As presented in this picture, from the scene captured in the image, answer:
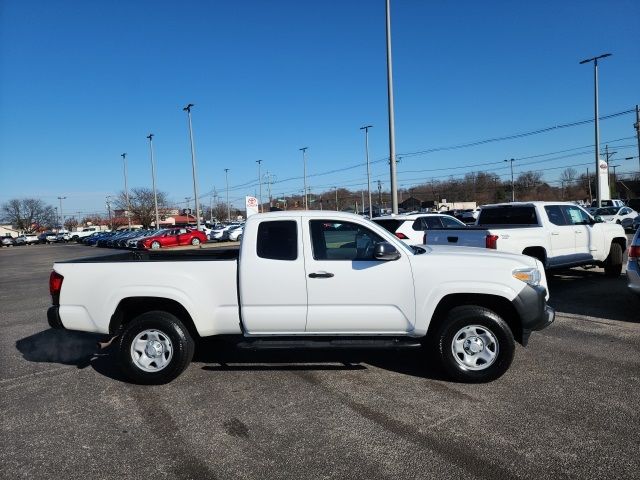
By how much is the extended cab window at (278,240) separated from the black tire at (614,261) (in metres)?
9.48

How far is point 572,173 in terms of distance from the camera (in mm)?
116688

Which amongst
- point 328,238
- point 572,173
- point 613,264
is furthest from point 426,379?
point 572,173

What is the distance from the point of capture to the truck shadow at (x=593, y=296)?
308 inches

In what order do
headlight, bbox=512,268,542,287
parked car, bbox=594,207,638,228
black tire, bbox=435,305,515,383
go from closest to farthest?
black tire, bbox=435,305,515,383
headlight, bbox=512,268,542,287
parked car, bbox=594,207,638,228

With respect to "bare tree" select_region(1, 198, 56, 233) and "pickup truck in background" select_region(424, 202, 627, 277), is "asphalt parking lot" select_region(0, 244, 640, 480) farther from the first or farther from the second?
"bare tree" select_region(1, 198, 56, 233)

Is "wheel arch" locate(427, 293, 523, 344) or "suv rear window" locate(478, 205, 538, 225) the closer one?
"wheel arch" locate(427, 293, 523, 344)

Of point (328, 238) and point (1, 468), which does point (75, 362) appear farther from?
point (328, 238)

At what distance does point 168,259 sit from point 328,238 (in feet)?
5.82

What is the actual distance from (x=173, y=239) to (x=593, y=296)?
32523 mm

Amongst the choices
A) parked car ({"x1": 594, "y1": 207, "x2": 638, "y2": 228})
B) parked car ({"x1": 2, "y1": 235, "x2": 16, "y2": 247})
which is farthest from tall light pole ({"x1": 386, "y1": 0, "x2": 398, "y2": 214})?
parked car ({"x1": 2, "y1": 235, "x2": 16, "y2": 247})

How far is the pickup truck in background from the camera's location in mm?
9172

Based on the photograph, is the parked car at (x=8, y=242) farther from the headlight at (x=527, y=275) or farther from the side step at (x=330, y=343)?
the headlight at (x=527, y=275)

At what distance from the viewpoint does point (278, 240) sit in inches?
201

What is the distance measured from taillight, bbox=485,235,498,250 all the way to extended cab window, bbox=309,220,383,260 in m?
4.40
